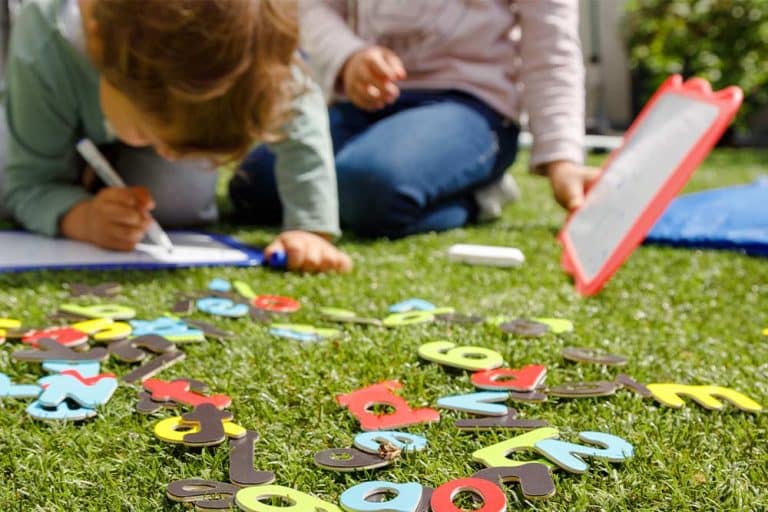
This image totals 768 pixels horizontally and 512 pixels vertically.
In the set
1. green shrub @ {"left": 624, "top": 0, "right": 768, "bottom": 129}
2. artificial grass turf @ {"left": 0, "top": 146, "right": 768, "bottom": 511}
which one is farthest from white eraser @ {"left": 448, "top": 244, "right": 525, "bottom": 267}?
green shrub @ {"left": 624, "top": 0, "right": 768, "bottom": 129}

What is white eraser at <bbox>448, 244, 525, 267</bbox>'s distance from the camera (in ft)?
4.42

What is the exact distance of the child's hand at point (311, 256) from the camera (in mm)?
1284

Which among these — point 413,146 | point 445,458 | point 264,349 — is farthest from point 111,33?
point 445,458

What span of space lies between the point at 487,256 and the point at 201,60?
540 millimetres

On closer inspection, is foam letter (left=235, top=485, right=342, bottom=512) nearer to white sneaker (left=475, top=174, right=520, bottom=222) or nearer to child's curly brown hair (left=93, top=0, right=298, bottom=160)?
child's curly brown hair (left=93, top=0, right=298, bottom=160)

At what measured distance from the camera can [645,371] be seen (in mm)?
861

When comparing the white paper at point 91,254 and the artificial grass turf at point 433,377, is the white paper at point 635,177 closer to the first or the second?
the artificial grass turf at point 433,377

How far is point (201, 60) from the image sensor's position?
Result: 1120 mm

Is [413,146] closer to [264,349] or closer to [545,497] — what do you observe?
[264,349]

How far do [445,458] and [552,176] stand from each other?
0.99m

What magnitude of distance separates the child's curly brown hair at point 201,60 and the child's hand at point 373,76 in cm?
34

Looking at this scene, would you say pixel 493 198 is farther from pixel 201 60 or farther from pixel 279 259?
pixel 201 60

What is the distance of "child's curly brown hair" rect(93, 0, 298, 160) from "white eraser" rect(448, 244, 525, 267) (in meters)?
0.38

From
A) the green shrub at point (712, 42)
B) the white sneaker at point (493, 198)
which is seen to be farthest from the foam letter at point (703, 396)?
the green shrub at point (712, 42)
